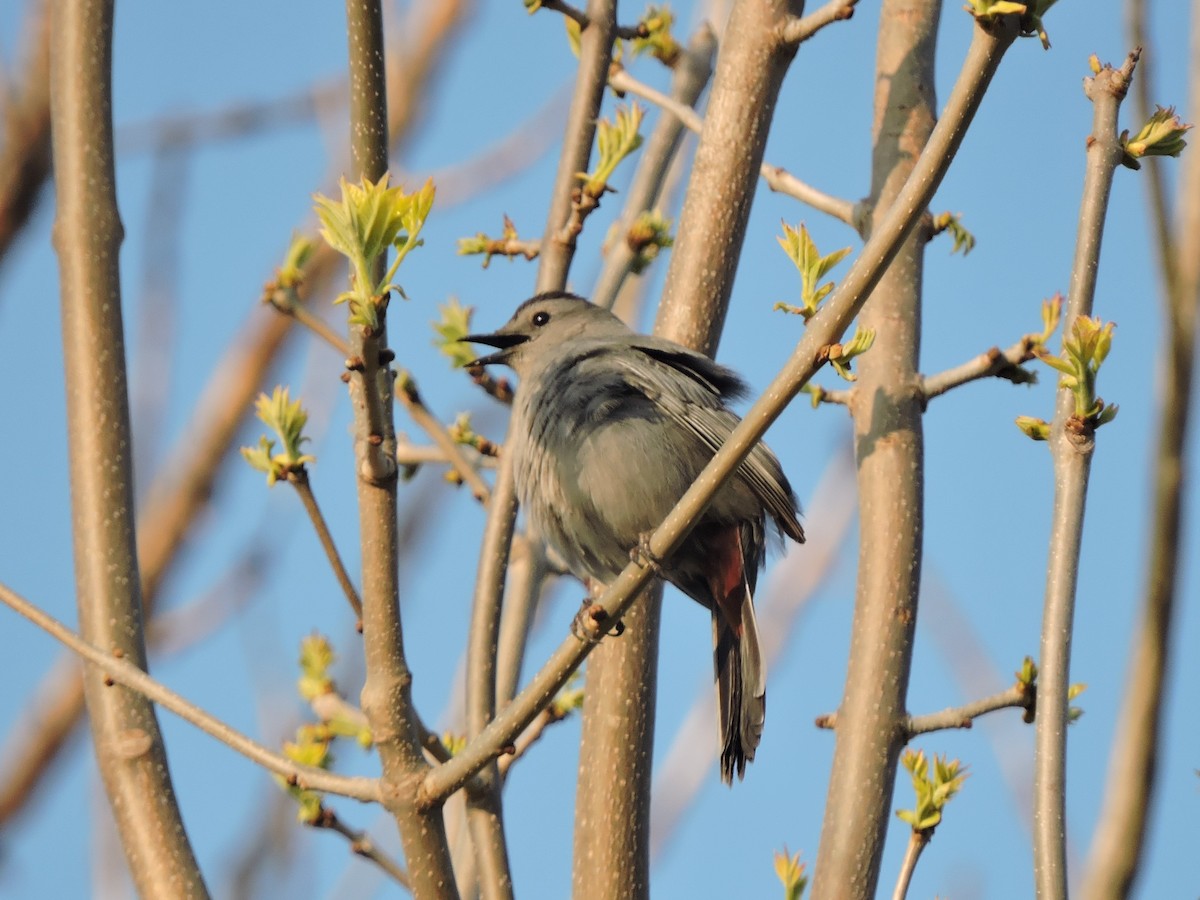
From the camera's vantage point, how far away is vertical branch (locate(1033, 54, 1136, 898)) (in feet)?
10.0

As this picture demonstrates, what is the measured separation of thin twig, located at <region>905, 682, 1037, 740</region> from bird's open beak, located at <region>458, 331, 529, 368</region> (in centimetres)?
241

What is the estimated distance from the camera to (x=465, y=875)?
14.1ft

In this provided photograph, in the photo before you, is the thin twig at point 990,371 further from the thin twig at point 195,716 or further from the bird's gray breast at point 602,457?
the thin twig at point 195,716

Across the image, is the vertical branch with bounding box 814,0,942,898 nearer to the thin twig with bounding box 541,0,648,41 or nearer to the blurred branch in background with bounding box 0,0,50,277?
the thin twig with bounding box 541,0,648,41

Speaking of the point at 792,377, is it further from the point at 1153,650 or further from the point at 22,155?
the point at 22,155

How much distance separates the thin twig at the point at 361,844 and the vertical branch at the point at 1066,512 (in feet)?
6.07

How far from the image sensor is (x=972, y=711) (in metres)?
3.92

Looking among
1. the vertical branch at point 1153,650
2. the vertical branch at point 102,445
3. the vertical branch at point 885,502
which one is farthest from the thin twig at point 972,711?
the vertical branch at point 102,445

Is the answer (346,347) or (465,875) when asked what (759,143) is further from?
(465,875)

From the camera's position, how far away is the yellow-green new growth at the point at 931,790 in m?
3.87

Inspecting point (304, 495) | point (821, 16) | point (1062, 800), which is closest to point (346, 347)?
point (304, 495)

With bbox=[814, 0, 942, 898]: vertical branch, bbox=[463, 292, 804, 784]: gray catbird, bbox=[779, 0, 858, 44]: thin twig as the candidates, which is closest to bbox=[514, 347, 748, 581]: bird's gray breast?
bbox=[463, 292, 804, 784]: gray catbird

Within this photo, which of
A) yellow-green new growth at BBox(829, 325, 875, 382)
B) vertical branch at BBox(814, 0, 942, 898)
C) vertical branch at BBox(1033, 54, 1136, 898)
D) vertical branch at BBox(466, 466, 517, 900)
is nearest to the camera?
yellow-green new growth at BBox(829, 325, 875, 382)

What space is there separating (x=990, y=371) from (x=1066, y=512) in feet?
3.95
